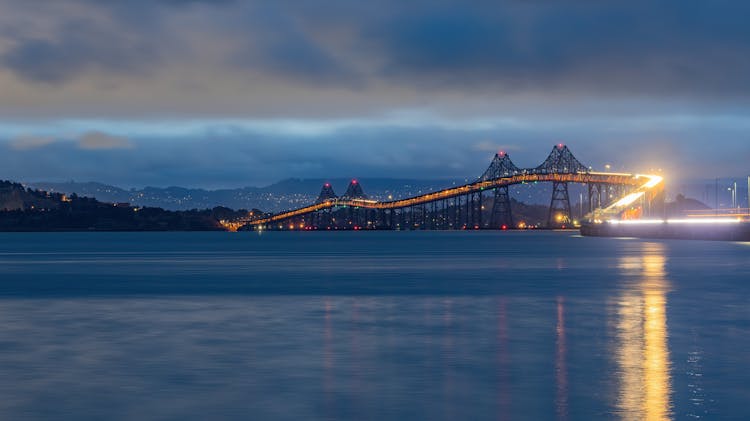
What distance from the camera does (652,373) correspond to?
16.5 metres

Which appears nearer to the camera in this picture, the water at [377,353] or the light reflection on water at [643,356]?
the light reflection on water at [643,356]

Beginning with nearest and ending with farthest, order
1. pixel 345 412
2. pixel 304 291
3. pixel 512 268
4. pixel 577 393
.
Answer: pixel 345 412 → pixel 577 393 → pixel 304 291 → pixel 512 268

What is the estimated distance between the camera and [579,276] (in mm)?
49844

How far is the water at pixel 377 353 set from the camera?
45.5 ft

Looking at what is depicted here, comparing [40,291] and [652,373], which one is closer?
[652,373]

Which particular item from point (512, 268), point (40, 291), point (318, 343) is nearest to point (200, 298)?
point (40, 291)

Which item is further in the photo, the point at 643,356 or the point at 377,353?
the point at 377,353

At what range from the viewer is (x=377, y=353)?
19688mm

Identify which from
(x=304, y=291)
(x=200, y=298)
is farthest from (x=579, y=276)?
(x=200, y=298)

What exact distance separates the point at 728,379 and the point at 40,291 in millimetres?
30817

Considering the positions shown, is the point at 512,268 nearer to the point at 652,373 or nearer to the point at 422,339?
the point at 422,339

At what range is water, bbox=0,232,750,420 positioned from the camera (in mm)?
13875

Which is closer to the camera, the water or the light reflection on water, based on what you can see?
the light reflection on water

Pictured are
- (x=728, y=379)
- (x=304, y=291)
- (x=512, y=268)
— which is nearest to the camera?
(x=728, y=379)
